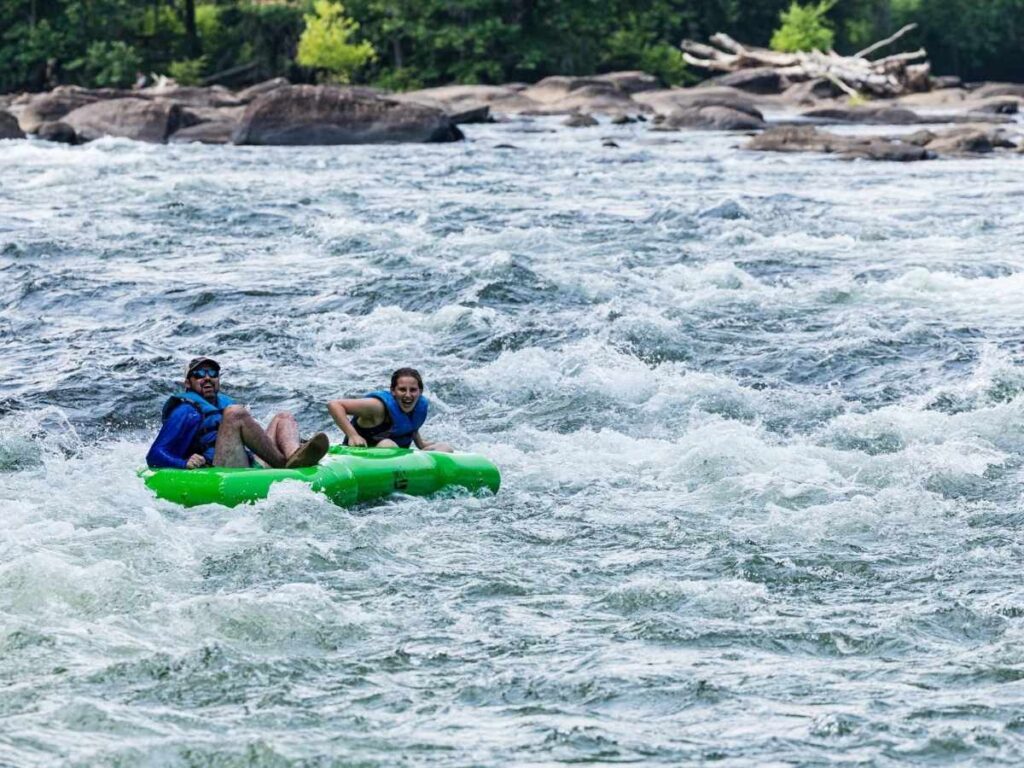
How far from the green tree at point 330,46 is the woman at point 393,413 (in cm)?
3625

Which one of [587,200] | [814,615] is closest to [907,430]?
[814,615]

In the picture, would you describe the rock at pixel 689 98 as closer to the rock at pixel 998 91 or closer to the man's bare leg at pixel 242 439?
the rock at pixel 998 91

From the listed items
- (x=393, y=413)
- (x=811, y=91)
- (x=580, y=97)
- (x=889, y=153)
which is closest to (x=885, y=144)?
(x=889, y=153)

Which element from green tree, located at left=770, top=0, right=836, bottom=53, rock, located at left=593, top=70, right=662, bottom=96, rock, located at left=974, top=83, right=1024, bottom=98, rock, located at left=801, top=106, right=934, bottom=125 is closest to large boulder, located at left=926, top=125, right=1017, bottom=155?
rock, located at left=801, top=106, right=934, bottom=125

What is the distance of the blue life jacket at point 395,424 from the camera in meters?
8.88

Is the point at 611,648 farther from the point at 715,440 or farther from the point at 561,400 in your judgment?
the point at 561,400

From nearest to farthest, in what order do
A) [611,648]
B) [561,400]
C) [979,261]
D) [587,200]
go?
[611,648]
[561,400]
[979,261]
[587,200]

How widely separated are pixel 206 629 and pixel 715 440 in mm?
3663

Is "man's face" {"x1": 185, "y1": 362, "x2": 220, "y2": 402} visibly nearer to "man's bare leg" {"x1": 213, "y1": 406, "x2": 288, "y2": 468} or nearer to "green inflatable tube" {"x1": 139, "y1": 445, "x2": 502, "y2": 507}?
"man's bare leg" {"x1": 213, "y1": 406, "x2": 288, "y2": 468}

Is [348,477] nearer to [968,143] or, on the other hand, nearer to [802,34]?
[968,143]

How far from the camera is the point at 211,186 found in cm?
2066

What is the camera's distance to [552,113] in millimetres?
37469

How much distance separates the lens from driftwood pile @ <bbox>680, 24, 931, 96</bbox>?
4019cm

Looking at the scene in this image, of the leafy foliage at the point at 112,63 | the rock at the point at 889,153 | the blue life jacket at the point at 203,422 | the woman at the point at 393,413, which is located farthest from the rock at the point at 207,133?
the blue life jacket at the point at 203,422
